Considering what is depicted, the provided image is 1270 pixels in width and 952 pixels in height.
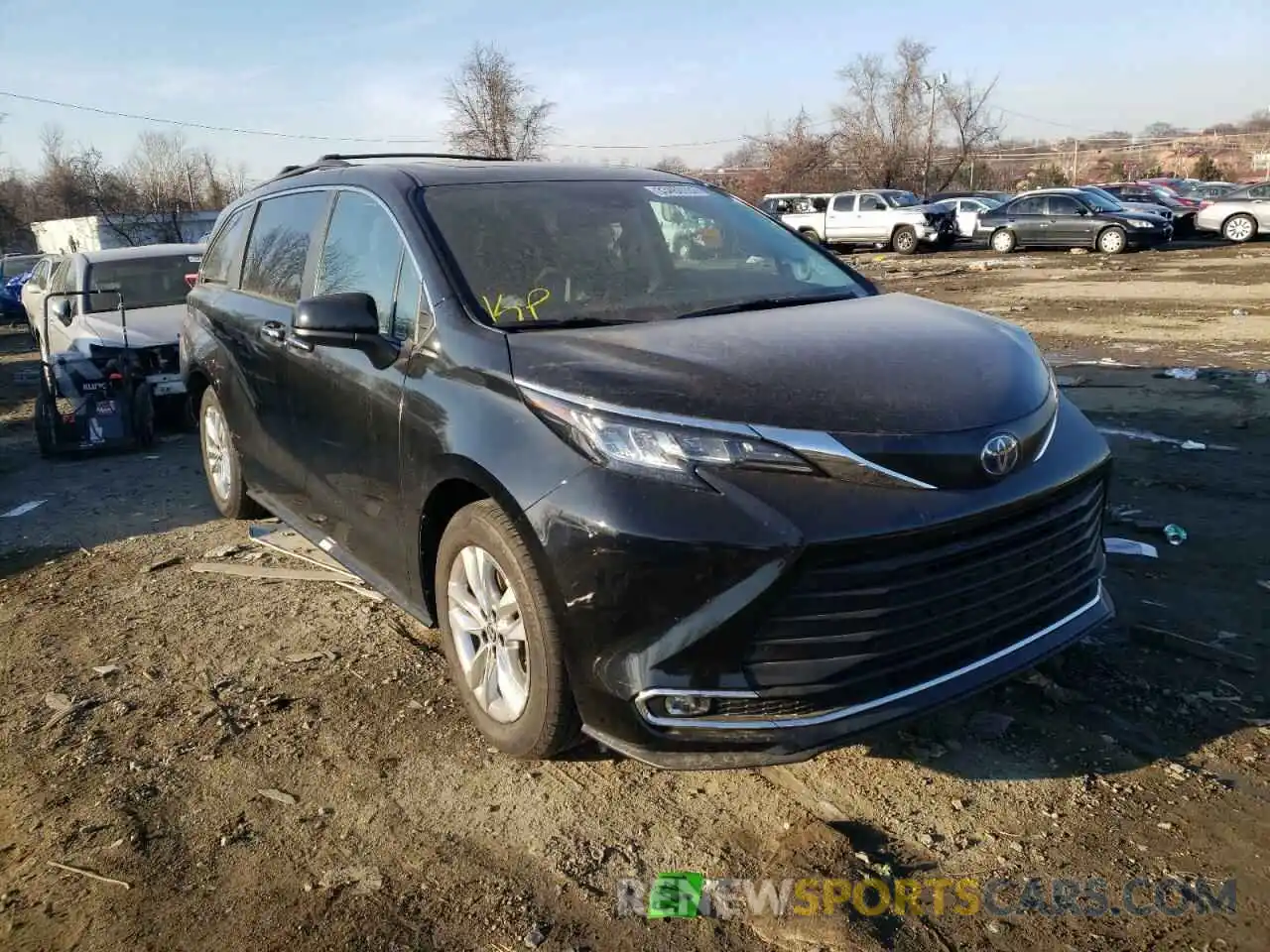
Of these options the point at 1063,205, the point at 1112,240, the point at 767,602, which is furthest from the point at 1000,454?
the point at 1063,205

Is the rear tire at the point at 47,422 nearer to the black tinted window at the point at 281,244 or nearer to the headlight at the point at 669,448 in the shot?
the black tinted window at the point at 281,244

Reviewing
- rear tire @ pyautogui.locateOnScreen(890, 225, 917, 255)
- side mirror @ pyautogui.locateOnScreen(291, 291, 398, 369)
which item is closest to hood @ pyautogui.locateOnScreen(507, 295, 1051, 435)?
side mirror @ pyautogui.locateOnScreen(291, 291, 398, 369)

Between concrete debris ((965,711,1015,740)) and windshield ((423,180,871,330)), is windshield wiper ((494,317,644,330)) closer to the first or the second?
windshield ((423,180,871,330))

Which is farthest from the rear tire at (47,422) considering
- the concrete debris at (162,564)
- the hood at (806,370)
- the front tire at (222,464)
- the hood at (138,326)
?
the hood at (806,370)

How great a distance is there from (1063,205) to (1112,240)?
167 centimetres

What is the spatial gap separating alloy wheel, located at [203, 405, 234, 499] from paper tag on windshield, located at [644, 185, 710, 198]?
272cm

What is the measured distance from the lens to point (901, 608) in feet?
8.51

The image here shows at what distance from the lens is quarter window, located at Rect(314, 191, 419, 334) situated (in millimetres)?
3674

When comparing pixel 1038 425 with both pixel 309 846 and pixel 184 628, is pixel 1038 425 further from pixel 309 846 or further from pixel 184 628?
pixel 184 628

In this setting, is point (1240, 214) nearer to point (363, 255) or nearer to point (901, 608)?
point (363, 255)

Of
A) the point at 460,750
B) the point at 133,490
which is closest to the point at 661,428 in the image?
the point at 460,750

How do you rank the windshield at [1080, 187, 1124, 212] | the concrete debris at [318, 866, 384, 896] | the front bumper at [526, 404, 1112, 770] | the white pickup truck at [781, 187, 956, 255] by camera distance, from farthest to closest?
the white pickup truck at [781, 187, 956, 255], the windshield at [1080, 187, 1124, 212], the concrete debris at [318, 866, 384, 896], the front bumper at [526, 404, 1112, 770]

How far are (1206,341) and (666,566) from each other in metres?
10.6

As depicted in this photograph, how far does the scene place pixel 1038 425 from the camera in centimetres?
295
